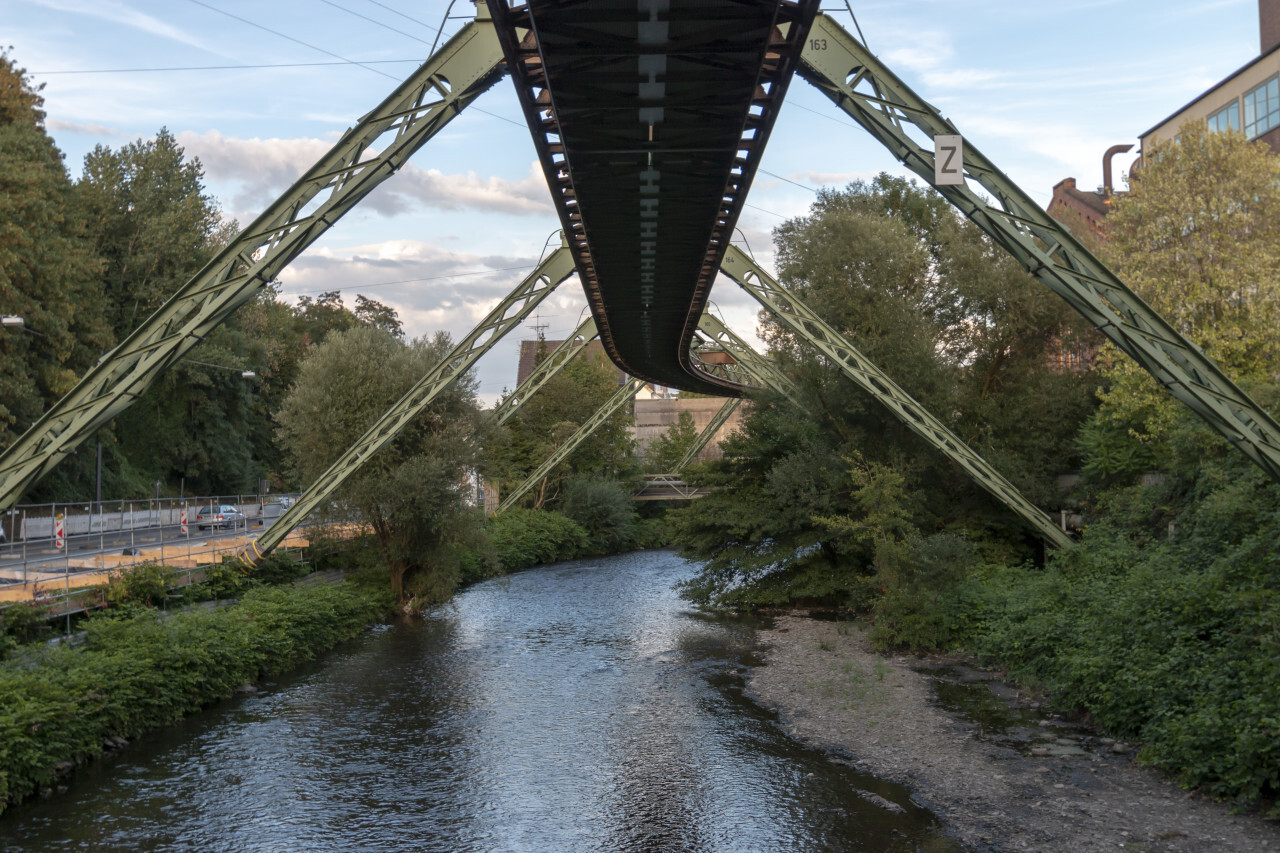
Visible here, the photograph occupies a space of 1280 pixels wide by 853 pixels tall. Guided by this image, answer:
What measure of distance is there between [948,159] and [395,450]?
17514 mm

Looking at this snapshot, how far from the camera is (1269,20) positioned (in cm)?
3033

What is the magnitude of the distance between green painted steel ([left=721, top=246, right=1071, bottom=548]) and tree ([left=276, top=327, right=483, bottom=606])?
9298 mm

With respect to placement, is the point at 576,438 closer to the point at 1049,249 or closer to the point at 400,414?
the point at 400,414

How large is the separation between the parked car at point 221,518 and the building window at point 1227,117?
31.5m

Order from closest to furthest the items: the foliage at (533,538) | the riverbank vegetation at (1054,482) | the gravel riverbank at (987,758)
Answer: the gravel riverbank at (987,758) → the riverbank vegetation at (1054,482) → the foliage at (533,538)

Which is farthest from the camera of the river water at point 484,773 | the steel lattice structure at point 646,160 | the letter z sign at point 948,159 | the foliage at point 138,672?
the letter z sign at point 948,159

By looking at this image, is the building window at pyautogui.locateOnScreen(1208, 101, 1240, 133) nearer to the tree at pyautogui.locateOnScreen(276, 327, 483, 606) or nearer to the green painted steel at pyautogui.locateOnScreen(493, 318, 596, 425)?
the green painted steel at pyautogui.locateOnScreen(493, 318, 596, 425)

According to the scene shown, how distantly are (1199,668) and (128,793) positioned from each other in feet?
43.2

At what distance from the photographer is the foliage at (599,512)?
45.7 m

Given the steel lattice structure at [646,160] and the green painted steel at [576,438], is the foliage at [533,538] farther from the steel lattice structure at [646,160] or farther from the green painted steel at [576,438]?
the steel lattice structure at [646,160]

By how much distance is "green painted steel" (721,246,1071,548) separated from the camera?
21266 mm

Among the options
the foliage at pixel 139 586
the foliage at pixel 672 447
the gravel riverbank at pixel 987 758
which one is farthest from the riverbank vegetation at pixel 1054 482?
the foliage at pixel 672 447

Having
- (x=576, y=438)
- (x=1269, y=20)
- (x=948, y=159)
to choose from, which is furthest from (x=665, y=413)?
(x=948, y=159)

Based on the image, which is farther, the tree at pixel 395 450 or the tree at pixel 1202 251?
the tree at pixel 395 450
